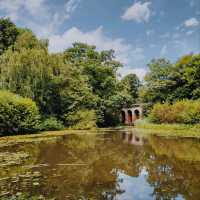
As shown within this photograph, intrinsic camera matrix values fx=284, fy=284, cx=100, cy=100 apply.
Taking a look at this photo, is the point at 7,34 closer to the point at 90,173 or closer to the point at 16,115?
the point at 16,115

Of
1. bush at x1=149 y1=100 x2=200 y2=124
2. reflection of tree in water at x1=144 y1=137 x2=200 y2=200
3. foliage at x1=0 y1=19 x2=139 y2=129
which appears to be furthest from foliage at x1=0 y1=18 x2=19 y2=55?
reflection of tree in water at x1=144 y1=137 x2=200 y2=200

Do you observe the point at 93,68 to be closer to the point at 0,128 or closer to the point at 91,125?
the point at 91,125

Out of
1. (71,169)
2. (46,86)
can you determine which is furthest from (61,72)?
(71,169)

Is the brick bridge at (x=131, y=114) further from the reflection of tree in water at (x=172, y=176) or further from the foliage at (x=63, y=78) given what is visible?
the reflection of tree in water at (x=172, y=176)

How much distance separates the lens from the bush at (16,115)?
1891cm

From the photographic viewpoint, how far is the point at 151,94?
3444cm

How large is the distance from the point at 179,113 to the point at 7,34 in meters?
19.2

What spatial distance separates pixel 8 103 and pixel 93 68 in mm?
15130

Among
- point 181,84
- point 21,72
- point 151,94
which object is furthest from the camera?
point 151,94

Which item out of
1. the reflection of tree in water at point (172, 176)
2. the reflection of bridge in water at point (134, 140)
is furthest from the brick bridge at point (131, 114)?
the reflection of tree in water at point (172, 176)

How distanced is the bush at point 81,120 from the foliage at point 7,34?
10.3 m

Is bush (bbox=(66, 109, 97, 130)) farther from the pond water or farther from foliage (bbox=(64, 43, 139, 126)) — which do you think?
the pond water

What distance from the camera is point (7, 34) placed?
1176 inches

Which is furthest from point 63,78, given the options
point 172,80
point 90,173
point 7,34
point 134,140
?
point 90,173
